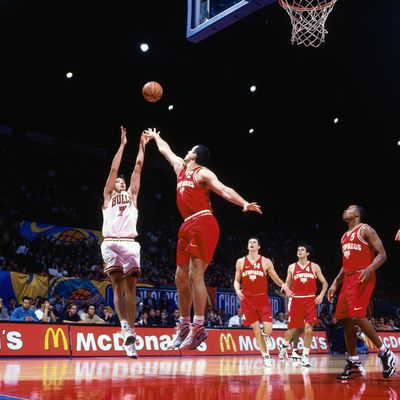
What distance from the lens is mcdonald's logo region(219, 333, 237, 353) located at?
13539mm

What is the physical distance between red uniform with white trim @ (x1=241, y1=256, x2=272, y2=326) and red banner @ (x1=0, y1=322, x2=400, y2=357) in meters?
2.93

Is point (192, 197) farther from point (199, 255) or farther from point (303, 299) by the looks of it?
point (303, 299)

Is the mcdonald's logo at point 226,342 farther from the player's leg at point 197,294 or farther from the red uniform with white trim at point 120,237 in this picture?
the player's leg at point 197,294

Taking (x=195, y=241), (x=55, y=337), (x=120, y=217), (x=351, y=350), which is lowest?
(x=351, y=350)

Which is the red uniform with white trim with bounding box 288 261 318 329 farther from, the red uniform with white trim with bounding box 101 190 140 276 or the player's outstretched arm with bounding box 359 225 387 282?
the red uniform with white trim with bounding box 101 190 140 276

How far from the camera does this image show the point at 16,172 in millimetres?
20562

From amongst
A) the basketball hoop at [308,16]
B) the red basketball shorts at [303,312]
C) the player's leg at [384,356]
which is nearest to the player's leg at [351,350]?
the player's leg at [384,356]

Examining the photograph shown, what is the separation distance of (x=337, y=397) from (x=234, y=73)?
14.5 m

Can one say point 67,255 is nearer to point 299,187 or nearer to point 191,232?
point 191,232

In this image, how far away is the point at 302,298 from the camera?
35.4ft

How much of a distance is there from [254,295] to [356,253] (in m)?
3.62

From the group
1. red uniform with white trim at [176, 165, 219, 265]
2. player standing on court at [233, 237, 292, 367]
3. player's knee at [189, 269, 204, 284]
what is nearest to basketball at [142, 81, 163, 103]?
red uniform with white trim at [176, 165, 219, 265]

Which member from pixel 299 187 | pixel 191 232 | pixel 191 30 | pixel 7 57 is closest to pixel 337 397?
pixel 191 232

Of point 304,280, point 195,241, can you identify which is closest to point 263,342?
point 304,280
